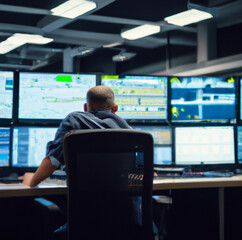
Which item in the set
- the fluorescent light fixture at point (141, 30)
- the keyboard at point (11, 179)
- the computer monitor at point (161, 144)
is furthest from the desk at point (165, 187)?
the fluorescent light fixture at point (141, 30)

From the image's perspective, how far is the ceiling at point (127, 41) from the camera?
19.6 feet

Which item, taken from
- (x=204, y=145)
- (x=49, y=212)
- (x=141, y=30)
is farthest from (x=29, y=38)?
(x=49, y=212)

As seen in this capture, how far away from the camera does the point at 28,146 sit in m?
2.53

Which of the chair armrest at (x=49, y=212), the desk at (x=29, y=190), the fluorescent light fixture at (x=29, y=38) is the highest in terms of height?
the fluorescent light fixture at (x=29, y=38)

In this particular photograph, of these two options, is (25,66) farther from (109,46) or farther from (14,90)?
(14,90)

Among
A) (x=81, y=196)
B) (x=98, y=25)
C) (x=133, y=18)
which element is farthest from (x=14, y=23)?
(x=81, y=196)

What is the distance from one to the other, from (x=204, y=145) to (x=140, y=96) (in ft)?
1.96

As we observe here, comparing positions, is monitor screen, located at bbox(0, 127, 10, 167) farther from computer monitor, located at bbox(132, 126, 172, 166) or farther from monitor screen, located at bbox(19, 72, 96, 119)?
computer monitor, located at bbox(132, 126, 172, 166)

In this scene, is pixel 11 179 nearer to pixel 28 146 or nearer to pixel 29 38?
pixel 28 146

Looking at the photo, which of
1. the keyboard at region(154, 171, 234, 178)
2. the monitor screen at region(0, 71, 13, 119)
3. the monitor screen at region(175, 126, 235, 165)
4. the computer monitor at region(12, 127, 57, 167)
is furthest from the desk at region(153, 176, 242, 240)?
the monitor screen at region(0, 71, 13, 119)

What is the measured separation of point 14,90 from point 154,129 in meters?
1.04

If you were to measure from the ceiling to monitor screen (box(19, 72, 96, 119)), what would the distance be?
230 cm

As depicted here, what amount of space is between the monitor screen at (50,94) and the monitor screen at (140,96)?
218 millimetres

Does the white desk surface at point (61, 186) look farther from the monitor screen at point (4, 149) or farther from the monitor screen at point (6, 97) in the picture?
the monitor screen at point (6, 97)
